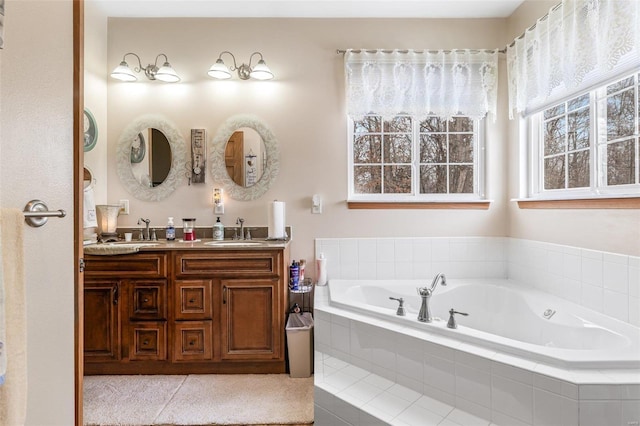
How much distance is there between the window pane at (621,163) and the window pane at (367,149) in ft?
5.06

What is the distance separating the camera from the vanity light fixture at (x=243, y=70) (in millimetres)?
2648

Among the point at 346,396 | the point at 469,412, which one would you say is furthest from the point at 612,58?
the point at 346,396

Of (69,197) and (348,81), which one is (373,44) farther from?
(69,197)

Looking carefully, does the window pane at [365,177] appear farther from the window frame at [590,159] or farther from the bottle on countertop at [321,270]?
the window frame at [590,159]

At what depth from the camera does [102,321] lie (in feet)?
7.29

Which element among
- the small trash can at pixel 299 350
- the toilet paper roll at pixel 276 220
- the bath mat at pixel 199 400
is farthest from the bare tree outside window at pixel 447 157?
the bath mat at pixel 199 400

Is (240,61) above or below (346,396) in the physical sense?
above

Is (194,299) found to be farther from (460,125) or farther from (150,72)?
(460,125)

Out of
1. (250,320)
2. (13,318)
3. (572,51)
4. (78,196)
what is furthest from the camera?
(250,320)

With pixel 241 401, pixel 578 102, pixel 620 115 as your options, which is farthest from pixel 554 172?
pixel 241 401

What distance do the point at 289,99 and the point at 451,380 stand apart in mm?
2351

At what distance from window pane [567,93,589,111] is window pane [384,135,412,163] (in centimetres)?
114

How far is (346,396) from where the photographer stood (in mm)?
1597

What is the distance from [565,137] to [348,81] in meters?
1.67
